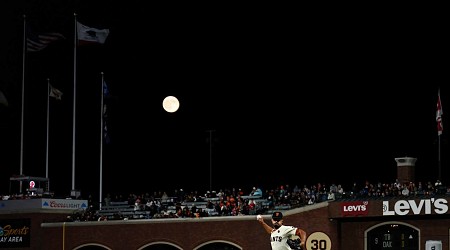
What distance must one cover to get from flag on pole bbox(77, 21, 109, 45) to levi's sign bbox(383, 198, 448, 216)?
19.2 m

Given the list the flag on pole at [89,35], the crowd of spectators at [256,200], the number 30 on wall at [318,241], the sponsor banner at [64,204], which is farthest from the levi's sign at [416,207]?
the sponsor banner at [64,204]

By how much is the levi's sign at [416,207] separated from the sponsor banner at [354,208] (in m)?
1.12

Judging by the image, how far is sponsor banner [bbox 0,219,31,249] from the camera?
55.0 metres

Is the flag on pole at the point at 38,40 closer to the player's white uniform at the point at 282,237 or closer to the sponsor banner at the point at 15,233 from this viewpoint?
the sponsor banner at the point at 15,233

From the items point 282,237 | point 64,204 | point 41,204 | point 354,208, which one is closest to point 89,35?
point 41,204

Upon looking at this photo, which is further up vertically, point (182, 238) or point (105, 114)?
point (105, 114)

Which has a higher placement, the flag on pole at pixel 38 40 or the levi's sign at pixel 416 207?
the flag on pole at pixel 38 40

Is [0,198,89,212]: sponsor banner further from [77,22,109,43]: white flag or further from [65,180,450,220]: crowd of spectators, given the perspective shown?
[77,22,109,43]: white flag

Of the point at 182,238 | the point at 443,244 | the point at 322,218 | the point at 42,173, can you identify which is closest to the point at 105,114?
the point at 182,238

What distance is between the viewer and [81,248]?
5425 cm

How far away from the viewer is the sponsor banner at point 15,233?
54969 millimetres


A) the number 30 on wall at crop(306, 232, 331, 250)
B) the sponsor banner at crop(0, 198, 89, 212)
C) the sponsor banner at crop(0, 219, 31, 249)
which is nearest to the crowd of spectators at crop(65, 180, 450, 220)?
the sponsor banner at crop(0, 198, 89, 212)

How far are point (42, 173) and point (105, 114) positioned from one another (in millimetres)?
29203

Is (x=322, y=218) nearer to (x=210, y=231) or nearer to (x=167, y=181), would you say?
(x=210, y=231)
